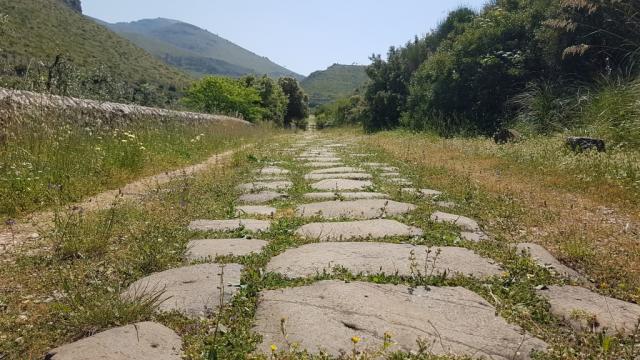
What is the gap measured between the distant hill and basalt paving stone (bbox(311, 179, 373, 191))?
10370 cm

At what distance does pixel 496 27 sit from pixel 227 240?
11808 mm

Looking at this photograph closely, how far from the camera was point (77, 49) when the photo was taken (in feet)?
122

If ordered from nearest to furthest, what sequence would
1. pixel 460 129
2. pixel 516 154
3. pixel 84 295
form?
pixel 84 295 → pixel 516 154 → pixel 460 129

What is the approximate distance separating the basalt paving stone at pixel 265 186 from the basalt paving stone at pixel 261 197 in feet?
0.61

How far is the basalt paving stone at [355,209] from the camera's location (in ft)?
11.1

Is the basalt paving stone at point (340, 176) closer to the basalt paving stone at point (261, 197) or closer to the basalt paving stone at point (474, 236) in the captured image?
the basalt paving stone at point (261, 197)

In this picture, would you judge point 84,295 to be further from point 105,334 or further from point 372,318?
point 372,318

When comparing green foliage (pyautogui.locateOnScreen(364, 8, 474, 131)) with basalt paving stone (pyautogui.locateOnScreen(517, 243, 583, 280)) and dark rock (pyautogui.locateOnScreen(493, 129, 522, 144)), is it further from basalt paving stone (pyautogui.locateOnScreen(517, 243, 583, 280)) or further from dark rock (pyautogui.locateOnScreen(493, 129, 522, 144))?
basalt paving stone (pyautogui.locateOnScreen(517, 243, 583, 280))

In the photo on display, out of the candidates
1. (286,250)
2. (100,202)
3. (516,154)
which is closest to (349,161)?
(516,154)

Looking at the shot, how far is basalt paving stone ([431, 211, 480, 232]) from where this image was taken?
306 cm

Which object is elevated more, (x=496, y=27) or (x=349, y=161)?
(x=496, y=27)

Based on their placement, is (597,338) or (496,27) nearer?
(597,338)

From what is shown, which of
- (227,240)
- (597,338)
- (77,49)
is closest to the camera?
(597,338)

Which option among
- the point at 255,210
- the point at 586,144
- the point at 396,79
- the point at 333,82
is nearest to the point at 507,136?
the point at 586,144
